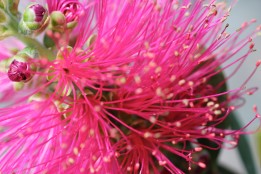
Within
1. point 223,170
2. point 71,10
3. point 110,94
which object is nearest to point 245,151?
point 223,170

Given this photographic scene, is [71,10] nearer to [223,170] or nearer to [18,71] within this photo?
[18,71]

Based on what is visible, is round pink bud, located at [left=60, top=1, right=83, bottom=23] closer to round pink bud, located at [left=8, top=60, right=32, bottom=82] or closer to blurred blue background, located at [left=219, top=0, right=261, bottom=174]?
round pink bud, located at [left=8, top=60, right=32, bottom=82]

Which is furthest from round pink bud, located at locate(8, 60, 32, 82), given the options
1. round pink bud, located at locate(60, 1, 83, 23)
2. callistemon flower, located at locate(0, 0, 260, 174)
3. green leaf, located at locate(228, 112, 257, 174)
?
green leaf, located at locate(228, 112, 257, 174)

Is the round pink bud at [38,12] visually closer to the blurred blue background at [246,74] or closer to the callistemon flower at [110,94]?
the callistemon flower at [110,94]

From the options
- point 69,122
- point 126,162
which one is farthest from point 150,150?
point 69,122

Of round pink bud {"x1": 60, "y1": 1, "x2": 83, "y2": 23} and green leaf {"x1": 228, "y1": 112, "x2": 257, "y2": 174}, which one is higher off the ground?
round pink bud {"x1": 60, "y1": 1, "x2": 83, "y2": 23}

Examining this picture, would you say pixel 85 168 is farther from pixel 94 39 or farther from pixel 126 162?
pixel 94 39
